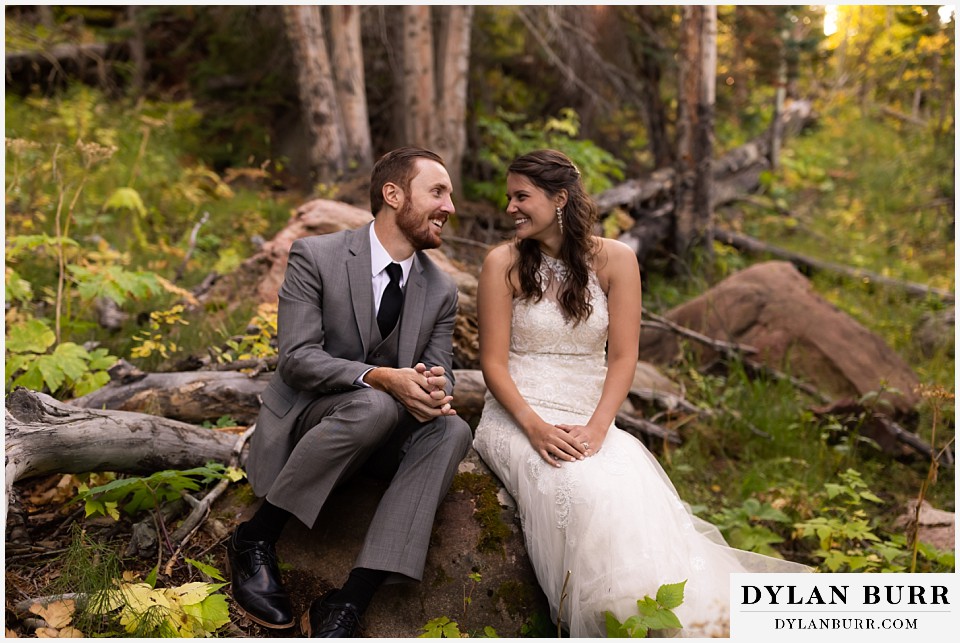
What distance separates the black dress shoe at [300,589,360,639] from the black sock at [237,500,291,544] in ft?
1.23

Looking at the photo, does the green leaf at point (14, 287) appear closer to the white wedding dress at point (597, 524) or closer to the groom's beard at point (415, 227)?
the groom's beard at point (415, 227)

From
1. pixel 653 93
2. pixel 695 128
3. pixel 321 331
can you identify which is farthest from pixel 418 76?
pixel 321 331

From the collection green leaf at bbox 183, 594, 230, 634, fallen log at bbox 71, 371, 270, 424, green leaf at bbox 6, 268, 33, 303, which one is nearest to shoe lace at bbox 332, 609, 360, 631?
green leaf at bbox 183, 594, 230, 634

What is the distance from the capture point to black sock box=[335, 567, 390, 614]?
123 inches

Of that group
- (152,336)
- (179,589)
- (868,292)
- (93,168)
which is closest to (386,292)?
(179,589)

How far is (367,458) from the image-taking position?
3416 millimetres

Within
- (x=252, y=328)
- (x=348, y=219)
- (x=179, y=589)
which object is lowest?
(x=179, y=589)

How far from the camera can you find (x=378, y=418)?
318 centimetres

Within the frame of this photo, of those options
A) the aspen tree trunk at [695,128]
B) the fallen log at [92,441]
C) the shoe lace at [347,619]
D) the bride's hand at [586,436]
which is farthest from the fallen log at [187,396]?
the aspen tree trunk at [695,128]

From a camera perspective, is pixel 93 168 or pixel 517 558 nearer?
pixel 517 558

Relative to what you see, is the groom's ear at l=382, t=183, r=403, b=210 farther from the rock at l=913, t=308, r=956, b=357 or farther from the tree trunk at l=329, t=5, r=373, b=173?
the rock at l=913, t=308, r=956, b=357

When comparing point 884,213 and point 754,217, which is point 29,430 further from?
point 884,213

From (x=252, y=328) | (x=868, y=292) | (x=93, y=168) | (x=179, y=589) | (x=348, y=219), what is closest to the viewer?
(x=179, y=589)

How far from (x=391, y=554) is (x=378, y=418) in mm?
550
